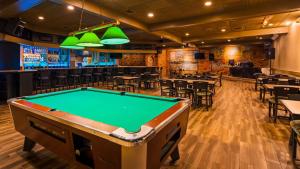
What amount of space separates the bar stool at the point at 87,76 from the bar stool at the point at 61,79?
103 centimetres

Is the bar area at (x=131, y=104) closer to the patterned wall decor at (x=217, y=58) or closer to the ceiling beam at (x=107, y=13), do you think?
the ceiling beam at (x=107, y=13)

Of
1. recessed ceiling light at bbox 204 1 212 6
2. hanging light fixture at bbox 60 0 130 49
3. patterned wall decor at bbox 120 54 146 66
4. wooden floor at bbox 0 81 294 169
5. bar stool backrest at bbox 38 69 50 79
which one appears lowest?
wooden floor at bbox 0 81 294 169

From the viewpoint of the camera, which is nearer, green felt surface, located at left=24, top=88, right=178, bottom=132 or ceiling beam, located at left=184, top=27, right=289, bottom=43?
green felt surface, located at left=24, top=88, right=178, bottom=132

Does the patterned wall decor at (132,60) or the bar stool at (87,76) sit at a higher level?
the patterned wall decor at (132,60)

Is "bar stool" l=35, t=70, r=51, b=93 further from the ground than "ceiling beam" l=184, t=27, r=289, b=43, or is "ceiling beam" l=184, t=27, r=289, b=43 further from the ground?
"ceiling beam" l=184, t=27, r=289, b=43

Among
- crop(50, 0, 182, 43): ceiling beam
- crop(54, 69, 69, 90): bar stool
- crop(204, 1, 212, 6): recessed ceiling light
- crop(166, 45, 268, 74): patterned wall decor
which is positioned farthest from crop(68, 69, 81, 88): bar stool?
crop(166, 45, 268, 74): patterned wall decor

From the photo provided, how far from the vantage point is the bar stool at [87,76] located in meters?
10.3

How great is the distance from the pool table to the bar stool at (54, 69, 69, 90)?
262 inches

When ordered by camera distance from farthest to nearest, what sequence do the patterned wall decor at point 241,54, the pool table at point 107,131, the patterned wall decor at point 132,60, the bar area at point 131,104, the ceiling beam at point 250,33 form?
1. the patterned wall decor at point 132,60
2. the patterned wall decor at point 241,54
3. the ceiling beam at point 250,33
4. the bar area at point 131,104
5. the pool table at point 107,131

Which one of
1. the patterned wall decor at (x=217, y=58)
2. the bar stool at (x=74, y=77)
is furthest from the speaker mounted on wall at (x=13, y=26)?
the patterned wall decor at (x=217, y=58)

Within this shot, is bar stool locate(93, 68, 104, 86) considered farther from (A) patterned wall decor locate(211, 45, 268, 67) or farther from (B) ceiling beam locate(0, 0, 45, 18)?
(A) patterned wall decor locate(211, 45, 268, 67)

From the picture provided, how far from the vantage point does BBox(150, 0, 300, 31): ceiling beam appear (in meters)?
5.21

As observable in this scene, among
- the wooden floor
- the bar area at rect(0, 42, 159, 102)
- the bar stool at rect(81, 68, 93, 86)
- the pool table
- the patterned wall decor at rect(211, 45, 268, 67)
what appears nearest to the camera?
the pool table

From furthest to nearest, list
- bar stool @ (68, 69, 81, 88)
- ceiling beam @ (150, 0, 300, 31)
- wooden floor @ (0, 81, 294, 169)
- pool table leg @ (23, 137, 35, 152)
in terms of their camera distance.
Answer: bar stool @ (68, 69, 81, 88), ceiling beam @ (150, 0, 300, 31), pool table leg @ (23, 137, 35, 152), wooden floor @ (0, 81, 294, 169)
